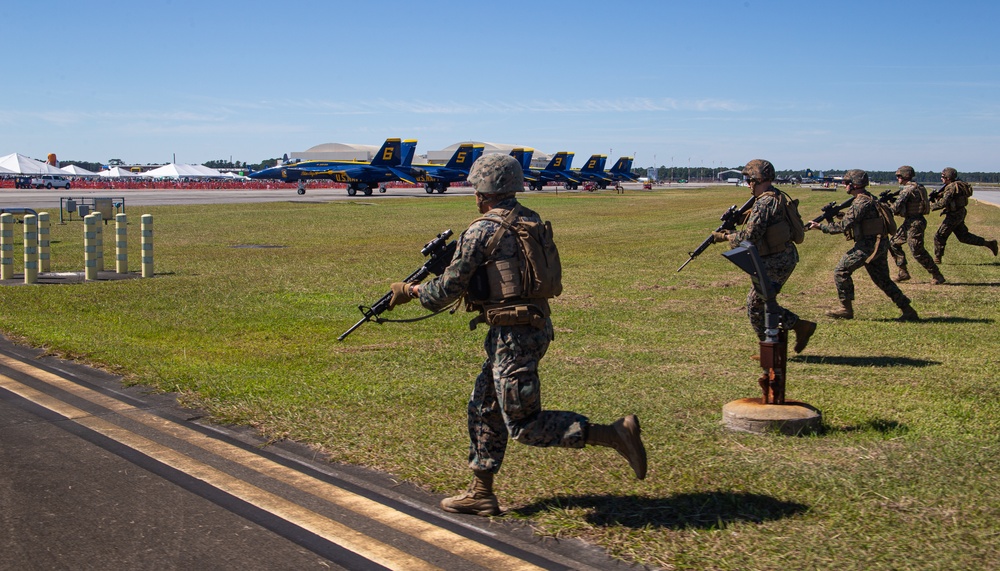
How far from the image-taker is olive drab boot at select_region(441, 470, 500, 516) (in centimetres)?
517

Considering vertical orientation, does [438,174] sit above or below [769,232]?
above

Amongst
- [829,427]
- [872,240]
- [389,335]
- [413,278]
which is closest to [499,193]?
[413,278]

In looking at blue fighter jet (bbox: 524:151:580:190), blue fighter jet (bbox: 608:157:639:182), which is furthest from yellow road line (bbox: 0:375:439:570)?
blue fighter jet (bbox: 608:157:639:182)

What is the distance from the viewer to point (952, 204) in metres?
18.1

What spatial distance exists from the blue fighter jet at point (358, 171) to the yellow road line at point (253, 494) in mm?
64672

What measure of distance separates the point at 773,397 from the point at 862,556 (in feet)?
7.86

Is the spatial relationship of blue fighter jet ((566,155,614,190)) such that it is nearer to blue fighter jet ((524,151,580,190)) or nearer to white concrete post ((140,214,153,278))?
blue fighter jet ((524,151,580,190))

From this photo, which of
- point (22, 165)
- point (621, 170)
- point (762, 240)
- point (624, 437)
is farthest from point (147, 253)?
point (621, 170)

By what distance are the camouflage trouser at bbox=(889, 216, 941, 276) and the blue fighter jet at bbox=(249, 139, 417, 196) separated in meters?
56.8

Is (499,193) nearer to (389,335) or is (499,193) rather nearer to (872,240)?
(389,335)

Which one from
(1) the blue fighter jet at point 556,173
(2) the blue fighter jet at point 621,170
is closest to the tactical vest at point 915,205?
(1) the blue fighter jet at point 556,173

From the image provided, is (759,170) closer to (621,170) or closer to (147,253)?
(147,253)

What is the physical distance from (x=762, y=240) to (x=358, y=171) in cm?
6443

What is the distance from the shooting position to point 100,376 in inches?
346
